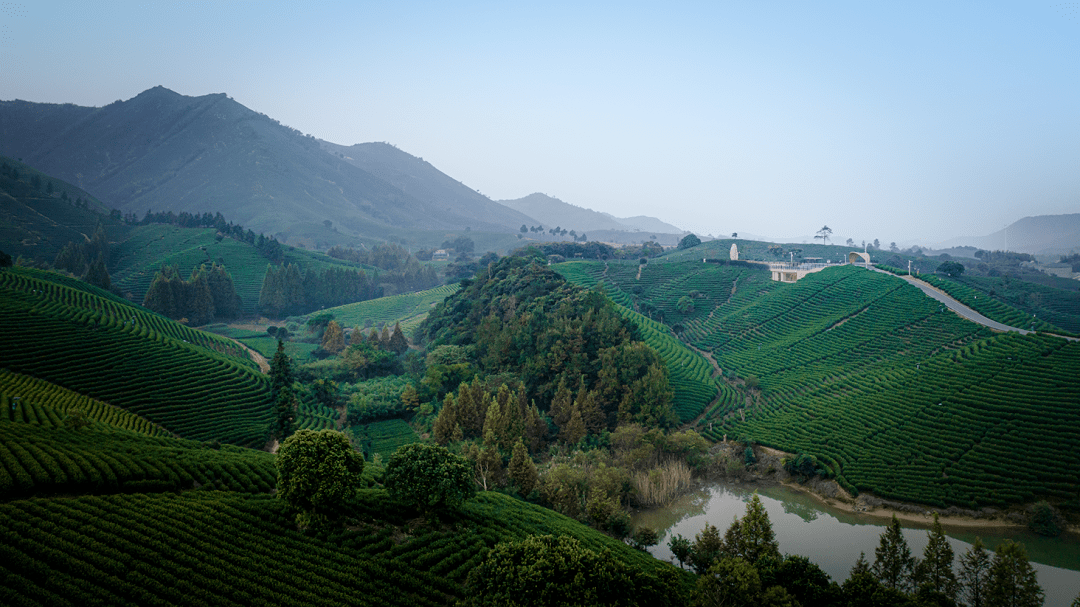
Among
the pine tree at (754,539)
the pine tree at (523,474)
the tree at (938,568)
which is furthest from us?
the pine tree at (523,474)

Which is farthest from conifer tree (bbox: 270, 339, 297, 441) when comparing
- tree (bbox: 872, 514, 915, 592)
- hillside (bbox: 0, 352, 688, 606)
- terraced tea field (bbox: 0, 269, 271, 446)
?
tree (bbox: 872, 514, 915, 592)

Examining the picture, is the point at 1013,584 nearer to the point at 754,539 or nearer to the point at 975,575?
the point at 975,575

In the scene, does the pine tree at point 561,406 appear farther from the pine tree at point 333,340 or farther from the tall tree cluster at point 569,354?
the pine tree at point 333,340

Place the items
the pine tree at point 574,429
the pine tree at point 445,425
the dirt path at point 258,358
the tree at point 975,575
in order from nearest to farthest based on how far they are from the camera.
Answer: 1. the tree at point 975,575
2. the pine tree at point 445,425
3. the pine tree at point 574,429
4. the dirt path at point 258,358

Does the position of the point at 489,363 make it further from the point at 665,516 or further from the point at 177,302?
the point at 177,302

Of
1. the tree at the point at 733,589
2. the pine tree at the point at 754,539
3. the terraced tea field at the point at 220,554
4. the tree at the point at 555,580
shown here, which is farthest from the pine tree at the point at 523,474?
the tree at the point at 733,589

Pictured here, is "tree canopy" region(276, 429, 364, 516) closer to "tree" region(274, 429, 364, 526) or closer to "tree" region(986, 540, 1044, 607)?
"tree" region(274, 429, 364, 526)

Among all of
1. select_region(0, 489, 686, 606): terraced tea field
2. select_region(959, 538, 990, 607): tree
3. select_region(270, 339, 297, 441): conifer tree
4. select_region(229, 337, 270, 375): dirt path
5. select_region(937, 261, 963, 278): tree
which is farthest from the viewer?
select_region(937, 261, 963, 278): tree
